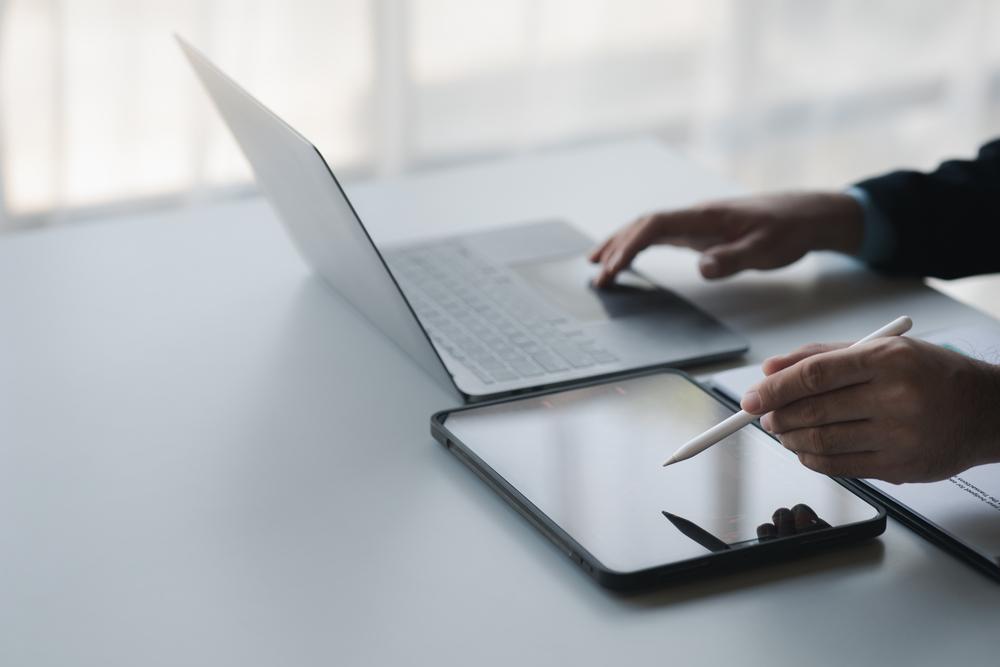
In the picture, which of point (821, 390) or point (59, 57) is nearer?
point (821, 390)

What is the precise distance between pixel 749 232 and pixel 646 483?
0.46m

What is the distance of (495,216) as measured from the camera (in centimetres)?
144

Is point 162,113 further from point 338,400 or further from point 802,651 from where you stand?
point 802,651

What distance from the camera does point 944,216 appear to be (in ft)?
4.38

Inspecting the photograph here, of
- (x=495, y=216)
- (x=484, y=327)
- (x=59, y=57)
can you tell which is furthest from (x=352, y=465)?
(x=59, y=57)

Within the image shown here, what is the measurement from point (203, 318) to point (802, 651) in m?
0.65

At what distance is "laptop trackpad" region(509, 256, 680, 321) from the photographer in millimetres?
1208

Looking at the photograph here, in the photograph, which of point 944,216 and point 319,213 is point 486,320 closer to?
point 319,213

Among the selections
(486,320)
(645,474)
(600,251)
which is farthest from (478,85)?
(645,474)

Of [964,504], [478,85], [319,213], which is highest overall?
[319,213]

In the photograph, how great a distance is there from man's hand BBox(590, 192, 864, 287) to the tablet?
9.9 inches

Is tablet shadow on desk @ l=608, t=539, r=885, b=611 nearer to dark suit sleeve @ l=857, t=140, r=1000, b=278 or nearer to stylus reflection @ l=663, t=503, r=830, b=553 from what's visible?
stylus reflection @ l=663, t=503, r=830, b=553

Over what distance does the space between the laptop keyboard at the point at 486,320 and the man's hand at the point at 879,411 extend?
0.26 metres

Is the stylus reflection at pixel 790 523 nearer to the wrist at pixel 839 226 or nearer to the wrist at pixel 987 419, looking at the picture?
the wrist at pixel 987 419
